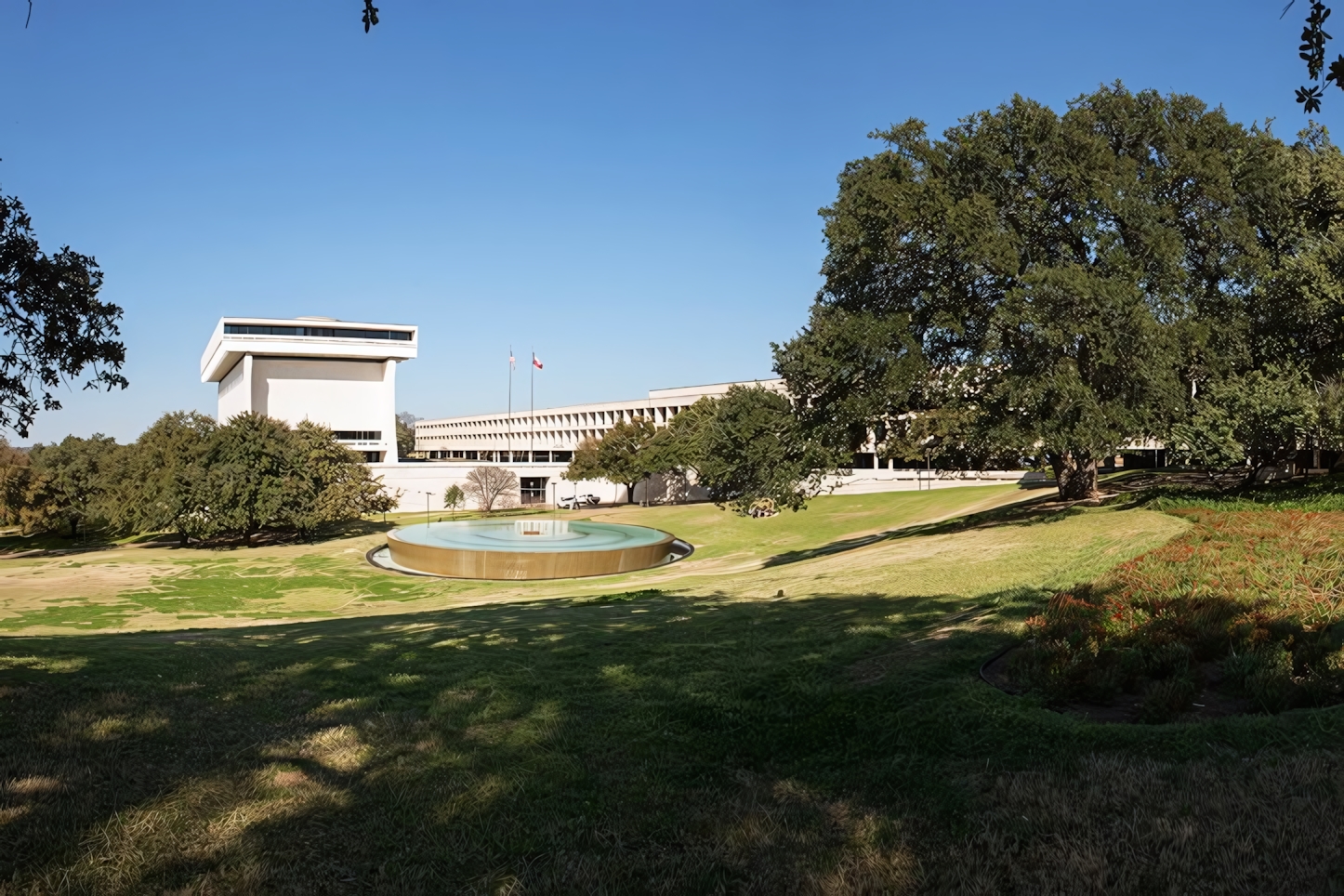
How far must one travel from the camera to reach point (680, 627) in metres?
12.1

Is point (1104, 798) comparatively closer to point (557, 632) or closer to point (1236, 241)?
point (557, 632)

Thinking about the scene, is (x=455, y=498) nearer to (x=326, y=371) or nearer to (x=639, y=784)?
(x=326, y=371)

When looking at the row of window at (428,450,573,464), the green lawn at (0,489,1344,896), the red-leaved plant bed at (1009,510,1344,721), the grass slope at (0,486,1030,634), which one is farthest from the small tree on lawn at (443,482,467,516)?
the red-leaved plant bed at (1009,510,1344,721)

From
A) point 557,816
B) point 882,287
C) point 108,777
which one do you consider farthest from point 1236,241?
point 108,777

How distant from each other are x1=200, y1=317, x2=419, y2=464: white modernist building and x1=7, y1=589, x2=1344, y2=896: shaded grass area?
297ft

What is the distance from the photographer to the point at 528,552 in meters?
37.0

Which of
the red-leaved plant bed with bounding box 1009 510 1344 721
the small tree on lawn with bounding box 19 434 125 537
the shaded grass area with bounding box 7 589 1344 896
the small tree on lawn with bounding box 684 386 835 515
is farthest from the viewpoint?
the small tree on lawn with bounding box 19 434 125 537

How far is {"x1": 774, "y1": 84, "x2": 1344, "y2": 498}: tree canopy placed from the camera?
2112 cm

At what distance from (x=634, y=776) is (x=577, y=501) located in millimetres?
83086

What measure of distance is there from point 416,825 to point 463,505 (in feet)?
265

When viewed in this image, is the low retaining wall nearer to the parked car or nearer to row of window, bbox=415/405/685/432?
the parked car

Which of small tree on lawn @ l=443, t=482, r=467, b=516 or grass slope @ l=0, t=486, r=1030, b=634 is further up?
small tree on lawn @ l=443, t=482, r=467, b=516

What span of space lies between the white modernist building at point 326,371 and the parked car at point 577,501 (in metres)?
19.1

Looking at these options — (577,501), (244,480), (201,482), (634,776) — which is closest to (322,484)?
(244,480)
